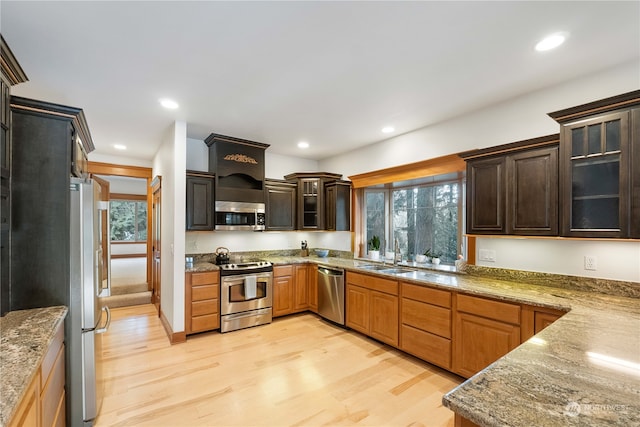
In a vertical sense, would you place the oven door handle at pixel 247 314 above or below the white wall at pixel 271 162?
below

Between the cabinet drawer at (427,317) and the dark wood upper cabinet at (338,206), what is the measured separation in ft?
6.26

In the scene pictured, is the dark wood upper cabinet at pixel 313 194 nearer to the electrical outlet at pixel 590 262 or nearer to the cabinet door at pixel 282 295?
the cabinet door at pixel 282 295

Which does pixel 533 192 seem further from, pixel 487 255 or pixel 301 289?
pixel 301 289

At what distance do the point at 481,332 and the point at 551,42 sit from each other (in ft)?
7.41

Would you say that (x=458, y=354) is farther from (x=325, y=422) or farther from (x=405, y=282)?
(x=325, y=422)

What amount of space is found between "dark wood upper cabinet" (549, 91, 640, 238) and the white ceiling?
0.46 meters

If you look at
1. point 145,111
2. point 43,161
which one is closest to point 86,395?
point 43,161

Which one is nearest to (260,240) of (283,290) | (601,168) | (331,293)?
(283,290)

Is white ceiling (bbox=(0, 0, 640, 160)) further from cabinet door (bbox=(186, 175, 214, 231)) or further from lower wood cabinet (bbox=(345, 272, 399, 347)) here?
lower wood cabinet (bbox=(345, 272, 399, 347))

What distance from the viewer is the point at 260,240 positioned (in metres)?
5.05

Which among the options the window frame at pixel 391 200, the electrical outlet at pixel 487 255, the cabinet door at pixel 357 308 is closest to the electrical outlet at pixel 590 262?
the electrical outlet at pixel 487 255

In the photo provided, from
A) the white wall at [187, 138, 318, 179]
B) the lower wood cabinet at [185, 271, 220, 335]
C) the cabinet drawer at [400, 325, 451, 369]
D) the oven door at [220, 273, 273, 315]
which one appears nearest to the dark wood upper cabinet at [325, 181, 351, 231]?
the white wall at [187, 138, 318, 179]

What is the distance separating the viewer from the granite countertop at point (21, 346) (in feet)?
3.29

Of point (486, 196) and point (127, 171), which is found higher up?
point (127, 171)
